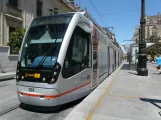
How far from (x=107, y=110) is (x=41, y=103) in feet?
5.92

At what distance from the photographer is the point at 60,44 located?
5762 millimetres

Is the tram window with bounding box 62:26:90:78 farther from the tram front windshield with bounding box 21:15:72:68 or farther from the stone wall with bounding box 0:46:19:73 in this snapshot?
the stone wall with bounding box 0:46:19:73

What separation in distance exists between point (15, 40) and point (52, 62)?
1401 centimetres

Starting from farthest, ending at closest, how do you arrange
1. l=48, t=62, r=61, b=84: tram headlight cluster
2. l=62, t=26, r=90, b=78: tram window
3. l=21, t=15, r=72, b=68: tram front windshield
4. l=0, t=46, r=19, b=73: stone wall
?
l=0, t=46, r=19, b=73: stone wall
l=62, t=26, r=90, b=78: tram window
l=21, t=15, r=72, b=68: tram front windshield
l=48, t=62, r=61, b=84: tram headlight cluster

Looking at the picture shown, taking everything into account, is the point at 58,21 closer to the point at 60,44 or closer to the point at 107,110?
the point at 60,44

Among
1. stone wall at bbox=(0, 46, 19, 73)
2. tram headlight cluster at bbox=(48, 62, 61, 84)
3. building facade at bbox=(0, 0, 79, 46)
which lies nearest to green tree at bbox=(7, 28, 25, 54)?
building facade at bbox=(0, 0, 79, 46)

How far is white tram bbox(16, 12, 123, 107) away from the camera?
214 inches

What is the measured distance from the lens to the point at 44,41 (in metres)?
6.00

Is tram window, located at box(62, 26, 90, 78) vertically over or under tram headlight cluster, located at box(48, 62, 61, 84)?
over

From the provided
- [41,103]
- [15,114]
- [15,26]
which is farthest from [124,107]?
[15,26]

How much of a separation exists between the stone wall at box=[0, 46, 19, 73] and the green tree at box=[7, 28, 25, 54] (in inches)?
50.4

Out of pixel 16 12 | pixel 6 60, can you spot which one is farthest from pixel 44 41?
pixel 16 12

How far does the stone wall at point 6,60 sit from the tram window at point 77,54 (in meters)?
10.5

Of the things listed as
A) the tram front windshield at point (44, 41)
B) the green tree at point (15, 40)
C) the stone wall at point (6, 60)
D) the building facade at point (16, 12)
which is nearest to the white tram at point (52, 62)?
the tram front windshield at point (44, 41)
